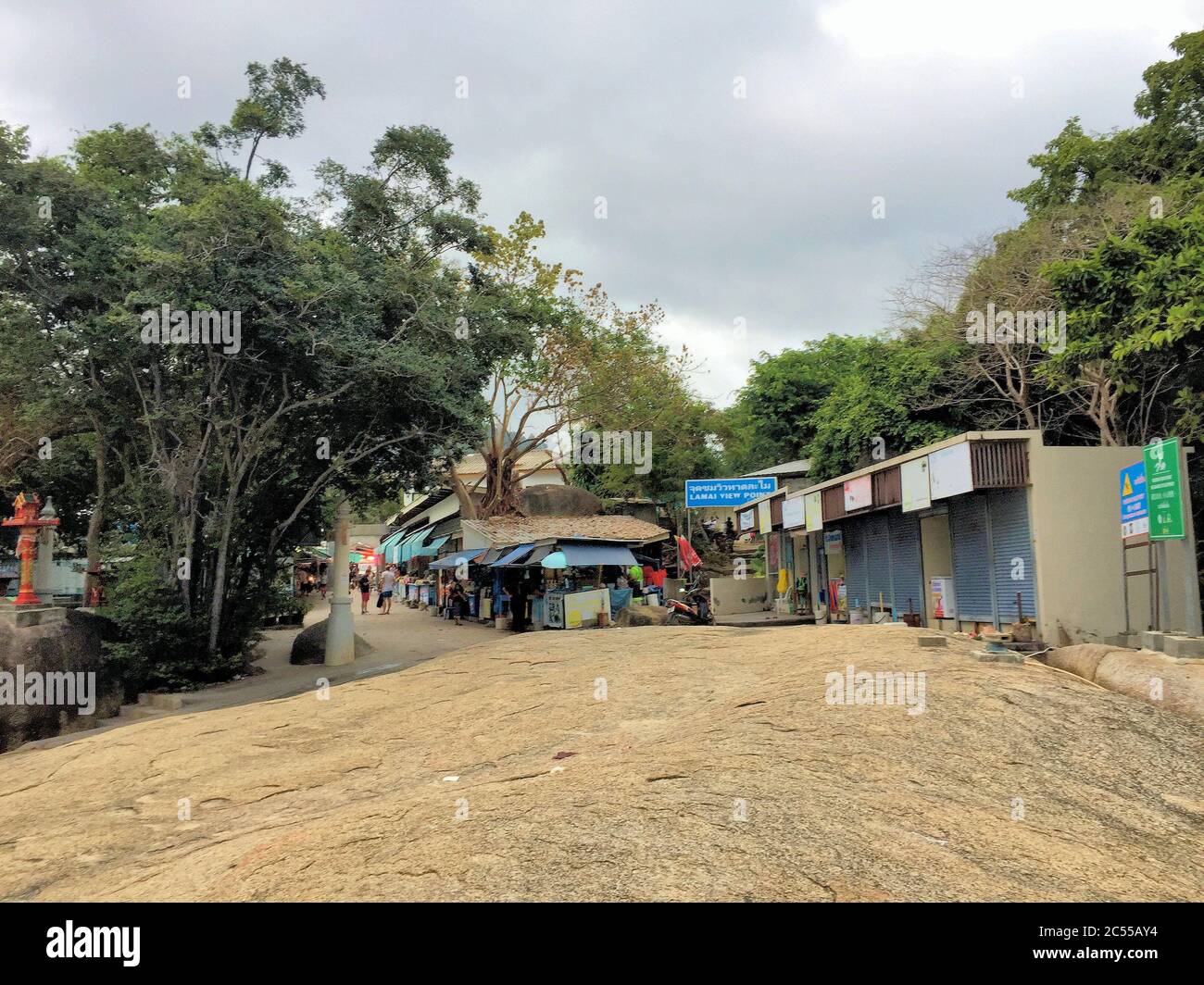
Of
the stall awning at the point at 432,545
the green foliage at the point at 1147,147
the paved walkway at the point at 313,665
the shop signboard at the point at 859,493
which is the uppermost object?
the green foliage at the point at 1147,147

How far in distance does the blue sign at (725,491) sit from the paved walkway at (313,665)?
681cm

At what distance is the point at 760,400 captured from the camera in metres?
31.7

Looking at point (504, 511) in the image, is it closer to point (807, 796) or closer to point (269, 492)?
point (269, 492)

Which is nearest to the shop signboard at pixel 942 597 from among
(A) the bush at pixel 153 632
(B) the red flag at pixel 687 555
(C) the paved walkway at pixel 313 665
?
(B) the red flag at pixel 687 555

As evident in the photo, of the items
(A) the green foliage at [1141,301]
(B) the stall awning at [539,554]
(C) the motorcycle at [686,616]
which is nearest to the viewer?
(A) the green foliage at [1141,301]

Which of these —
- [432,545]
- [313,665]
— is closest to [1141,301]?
[313,665]

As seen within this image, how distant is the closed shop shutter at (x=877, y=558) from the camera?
17.6 meters

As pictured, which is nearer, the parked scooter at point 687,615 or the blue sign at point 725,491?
the parked scooter at point 687,615

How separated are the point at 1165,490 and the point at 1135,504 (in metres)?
0.65

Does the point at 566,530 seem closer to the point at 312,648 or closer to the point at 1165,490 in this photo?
the point at 312,648

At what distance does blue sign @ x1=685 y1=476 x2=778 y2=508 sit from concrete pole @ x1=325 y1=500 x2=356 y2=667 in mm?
10385

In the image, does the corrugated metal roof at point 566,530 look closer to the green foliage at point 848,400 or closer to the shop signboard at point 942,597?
the green foliage at point 848,400

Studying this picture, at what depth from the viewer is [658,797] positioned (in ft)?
16.0
